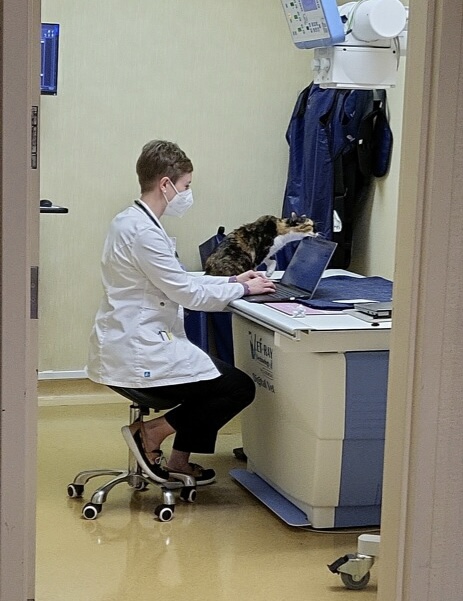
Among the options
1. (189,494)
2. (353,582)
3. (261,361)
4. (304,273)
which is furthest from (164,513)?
(304,273)

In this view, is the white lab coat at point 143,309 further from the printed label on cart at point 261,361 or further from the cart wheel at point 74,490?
the cart wheel at point 74,490

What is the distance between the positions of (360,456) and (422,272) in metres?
1.43

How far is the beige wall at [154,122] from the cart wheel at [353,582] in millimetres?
1882

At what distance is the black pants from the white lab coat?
0.29 feet

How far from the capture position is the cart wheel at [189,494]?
144 inches

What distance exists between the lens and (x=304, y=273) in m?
3.62

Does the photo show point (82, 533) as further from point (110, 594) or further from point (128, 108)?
point (128, 108)

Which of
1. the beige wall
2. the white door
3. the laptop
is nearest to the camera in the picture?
the white door

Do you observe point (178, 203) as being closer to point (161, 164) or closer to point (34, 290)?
point (161, 164)

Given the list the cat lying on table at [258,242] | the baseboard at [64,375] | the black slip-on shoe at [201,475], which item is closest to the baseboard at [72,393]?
the baseboard at [64,375]

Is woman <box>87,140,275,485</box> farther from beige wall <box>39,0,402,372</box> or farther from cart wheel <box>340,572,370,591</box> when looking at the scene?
beige wall <box>39,0,402,372</box>

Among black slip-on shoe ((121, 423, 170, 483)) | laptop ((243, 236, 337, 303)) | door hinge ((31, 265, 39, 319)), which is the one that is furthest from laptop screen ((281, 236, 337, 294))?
door hinge ((31, 265, 39, 319))

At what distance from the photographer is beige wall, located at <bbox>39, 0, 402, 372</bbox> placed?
15.3 ft

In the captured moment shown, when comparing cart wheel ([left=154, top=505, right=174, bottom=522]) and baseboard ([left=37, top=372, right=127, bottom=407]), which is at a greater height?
baseboard ([left=37, top=372, right=127, bottom=407])
